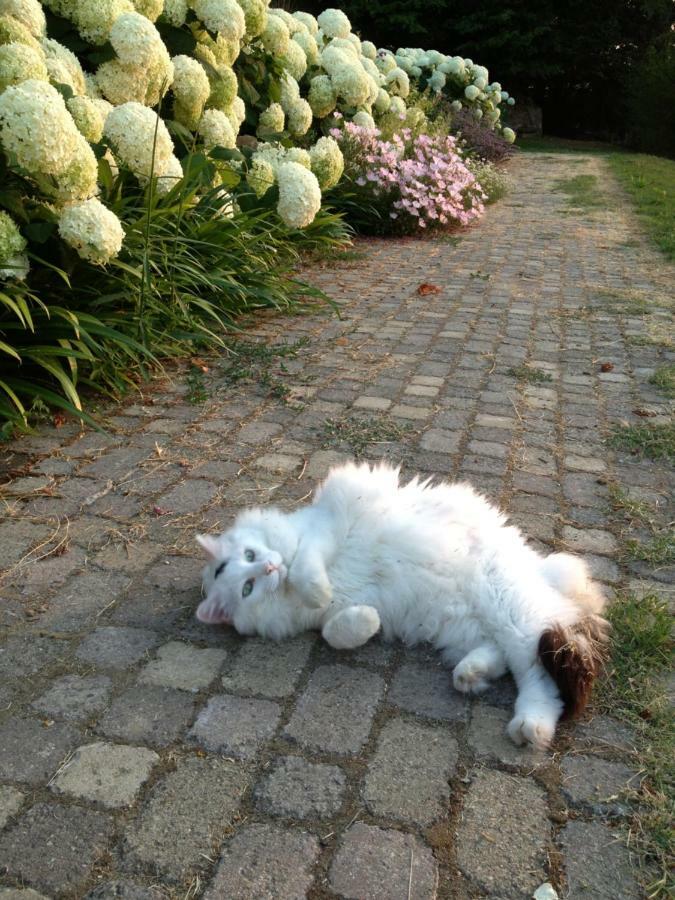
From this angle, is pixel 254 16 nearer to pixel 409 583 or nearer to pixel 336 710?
pixel 409 583

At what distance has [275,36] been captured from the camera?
742 cm

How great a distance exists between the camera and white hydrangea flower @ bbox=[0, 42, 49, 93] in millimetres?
3770

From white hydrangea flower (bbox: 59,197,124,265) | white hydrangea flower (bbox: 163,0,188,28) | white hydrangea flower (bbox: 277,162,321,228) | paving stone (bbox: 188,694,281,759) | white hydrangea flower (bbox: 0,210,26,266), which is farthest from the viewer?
white hydrangea flower (bbox: 277,162,321,228)

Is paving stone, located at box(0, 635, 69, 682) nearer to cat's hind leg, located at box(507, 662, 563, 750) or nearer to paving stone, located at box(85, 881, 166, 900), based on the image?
paving stone, located at box(85, 881, 166, 900)

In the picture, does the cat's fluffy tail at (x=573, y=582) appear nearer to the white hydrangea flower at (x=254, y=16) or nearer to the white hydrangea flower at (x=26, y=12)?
the white hydrangea flower at (x=26, y=12)

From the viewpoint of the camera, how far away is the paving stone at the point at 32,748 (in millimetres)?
2054

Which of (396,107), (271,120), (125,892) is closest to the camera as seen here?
(125,892)

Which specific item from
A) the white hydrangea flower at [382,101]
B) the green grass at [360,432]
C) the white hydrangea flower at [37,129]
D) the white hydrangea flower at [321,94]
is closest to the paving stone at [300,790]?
the green grass at [360,432]

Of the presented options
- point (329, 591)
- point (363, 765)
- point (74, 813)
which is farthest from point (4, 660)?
point (363, 765)

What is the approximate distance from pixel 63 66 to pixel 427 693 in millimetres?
4075

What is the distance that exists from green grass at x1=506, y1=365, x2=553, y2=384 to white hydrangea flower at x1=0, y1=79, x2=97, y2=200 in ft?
10.1

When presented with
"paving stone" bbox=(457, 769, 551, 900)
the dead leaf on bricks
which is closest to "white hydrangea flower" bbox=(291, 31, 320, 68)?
the dead leaf on bricks

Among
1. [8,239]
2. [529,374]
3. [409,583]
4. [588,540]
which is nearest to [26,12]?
[8,239]

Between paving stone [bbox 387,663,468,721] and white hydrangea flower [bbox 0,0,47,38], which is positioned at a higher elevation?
white hydrangea flower [bbox 0,0,47,38]
